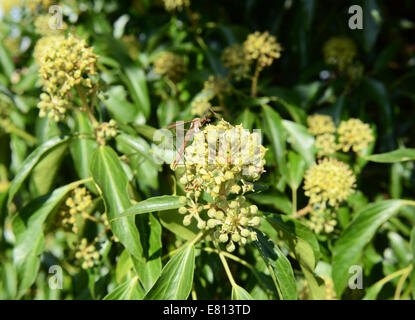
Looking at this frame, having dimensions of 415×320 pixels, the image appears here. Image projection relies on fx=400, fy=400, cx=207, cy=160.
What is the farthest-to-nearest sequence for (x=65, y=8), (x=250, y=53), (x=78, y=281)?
(x=65, y=8)
(x=250, y=53)
(x=78, y=281)

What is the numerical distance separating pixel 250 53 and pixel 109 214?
116 centimetres

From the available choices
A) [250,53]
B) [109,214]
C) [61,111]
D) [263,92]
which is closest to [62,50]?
[61,111]

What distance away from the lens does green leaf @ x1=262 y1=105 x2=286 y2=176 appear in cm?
191

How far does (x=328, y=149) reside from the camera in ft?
6.34

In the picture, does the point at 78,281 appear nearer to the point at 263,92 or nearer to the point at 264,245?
the point at 264,245

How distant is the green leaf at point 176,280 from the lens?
4.30 ft

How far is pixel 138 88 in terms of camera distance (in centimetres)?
208

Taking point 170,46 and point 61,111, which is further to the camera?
point 170,46

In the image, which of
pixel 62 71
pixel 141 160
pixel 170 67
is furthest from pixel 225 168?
pixel 170 67

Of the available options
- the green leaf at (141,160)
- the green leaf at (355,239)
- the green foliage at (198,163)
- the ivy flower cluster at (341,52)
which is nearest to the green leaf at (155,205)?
the green foliage at (198,163)

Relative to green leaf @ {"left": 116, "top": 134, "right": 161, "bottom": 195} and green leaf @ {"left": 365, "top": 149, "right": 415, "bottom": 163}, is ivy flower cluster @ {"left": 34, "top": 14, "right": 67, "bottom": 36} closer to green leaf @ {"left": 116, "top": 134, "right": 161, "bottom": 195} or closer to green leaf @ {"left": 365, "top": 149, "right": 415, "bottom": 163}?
green leaf @ {"left": 116, "top": 134, "right": 161, "bottom": 195}

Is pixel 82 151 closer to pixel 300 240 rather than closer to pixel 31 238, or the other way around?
pixel 31 238

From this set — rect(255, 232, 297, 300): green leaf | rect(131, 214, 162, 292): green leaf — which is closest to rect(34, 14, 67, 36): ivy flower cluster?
rect(131, 214, 162, 292): green leaf

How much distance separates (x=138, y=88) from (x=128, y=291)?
3.37 feet
